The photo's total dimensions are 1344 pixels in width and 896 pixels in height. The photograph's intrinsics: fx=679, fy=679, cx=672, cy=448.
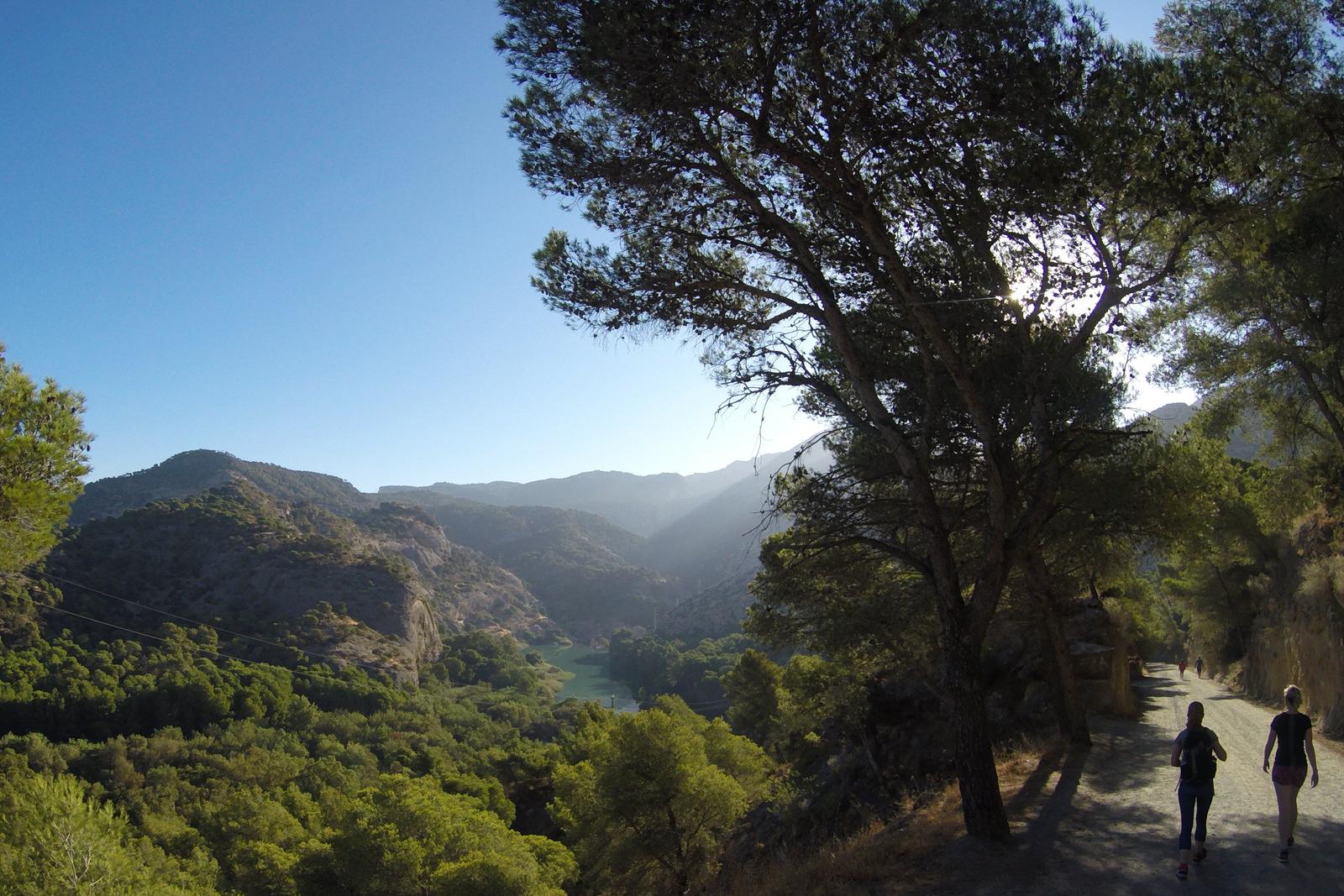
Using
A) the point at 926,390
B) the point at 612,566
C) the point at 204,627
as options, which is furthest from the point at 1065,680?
the point at 612,566

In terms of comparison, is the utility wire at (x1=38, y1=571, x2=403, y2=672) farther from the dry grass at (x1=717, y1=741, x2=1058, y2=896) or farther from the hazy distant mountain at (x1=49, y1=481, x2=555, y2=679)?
the dry grass at (x1=717, y1=741, x2=1058, y2=896)

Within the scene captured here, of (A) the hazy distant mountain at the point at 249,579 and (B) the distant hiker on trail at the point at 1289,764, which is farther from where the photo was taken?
(A) the hazy distant mountain at the point at 249,579

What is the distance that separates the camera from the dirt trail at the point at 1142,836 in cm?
457

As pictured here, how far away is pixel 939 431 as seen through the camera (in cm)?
A: 796

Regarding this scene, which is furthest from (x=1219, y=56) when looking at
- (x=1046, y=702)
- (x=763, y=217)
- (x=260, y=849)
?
(x=260, y=849)

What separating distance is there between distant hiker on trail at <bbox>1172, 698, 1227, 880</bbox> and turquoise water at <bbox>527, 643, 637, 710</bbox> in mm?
77916

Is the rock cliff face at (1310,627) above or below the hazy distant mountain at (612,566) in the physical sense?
above

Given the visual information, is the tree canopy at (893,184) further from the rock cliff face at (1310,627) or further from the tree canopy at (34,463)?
the rock cliff face at (1310,627)

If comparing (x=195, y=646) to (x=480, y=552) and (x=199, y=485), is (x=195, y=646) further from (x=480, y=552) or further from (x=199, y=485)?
(x=480, y=552)

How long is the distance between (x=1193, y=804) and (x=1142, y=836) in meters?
1.35

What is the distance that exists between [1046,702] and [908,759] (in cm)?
290

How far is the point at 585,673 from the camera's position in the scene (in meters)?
107

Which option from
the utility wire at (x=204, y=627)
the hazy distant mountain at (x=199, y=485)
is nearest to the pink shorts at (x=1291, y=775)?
the utility wire at (x=204, y=627)

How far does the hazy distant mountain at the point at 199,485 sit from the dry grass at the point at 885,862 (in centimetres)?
11429
